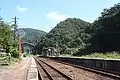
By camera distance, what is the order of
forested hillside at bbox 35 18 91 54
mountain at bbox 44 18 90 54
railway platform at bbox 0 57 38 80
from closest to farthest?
railway platform at bbox 0 57 38 80 → forested hillside at bbox 35 18 91 54 → mountain at bbox 44 18 90 54

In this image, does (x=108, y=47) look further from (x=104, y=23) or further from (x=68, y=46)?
(x=68, y=46)

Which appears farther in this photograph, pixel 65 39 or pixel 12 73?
pixel 65 39

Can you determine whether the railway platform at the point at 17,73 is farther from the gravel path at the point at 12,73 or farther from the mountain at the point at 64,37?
the mountain at the point at 64,37

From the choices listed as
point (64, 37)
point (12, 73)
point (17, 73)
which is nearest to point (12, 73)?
point (12, 73)

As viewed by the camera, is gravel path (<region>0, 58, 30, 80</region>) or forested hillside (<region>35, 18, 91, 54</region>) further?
forested hillside (<region>35, 18, 91, 54</region>)

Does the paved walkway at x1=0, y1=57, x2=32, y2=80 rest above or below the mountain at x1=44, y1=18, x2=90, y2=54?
below

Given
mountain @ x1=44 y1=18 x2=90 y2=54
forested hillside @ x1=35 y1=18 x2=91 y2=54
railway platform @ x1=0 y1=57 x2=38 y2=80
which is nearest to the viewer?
railway platform @ x1=0 y1=57 x2=38 y2=80

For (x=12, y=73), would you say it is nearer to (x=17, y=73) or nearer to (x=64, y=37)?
(x=17, y=73)

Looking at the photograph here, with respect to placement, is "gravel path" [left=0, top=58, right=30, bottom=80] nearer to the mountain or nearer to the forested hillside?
the forested hillside

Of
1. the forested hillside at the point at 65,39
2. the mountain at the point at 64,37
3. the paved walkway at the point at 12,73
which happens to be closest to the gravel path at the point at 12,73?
the paved walkway at the point at 12,73

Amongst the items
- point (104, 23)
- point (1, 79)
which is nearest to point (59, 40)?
point (104, 23)

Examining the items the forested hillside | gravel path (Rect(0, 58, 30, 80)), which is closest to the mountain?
the forested hillside

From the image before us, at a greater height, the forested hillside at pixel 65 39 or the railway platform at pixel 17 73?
the forested hillside at pixel 65 39

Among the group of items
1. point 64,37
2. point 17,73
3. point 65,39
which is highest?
point 64,37
